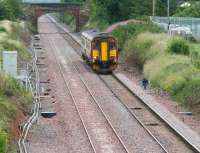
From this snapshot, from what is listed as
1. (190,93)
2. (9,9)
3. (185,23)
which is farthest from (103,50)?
(9,9)

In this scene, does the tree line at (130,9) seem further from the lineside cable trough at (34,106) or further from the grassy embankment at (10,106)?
the grassy embankment at (10,106)

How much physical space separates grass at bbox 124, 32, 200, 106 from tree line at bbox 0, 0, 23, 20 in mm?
35147

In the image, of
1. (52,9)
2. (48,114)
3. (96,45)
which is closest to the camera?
(48,114)

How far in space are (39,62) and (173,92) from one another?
69.3 feet

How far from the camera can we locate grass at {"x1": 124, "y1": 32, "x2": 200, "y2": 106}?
34.5 m

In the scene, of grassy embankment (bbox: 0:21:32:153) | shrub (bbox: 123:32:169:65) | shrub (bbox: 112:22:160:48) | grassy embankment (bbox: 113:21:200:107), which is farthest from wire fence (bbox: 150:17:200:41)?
grassy embankment (bbox: 0:21:32:153)

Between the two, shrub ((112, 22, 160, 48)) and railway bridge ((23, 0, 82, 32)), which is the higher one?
railway bridge ((23, 0, 82, 32))

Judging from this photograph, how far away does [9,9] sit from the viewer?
90.8 m

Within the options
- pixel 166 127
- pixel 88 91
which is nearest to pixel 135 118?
pixel 166 127

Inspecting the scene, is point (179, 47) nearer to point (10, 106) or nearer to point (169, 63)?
point (169, 63)

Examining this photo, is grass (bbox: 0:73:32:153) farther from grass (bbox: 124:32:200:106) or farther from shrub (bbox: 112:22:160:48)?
shrub (bbox: 112:22:160:48)

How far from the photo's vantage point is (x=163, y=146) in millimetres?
24547

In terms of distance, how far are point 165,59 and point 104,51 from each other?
16.3 ft

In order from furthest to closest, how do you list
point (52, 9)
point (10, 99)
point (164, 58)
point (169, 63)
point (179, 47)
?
point (52, 9) → point (179, 47) → point (164, 58) → point (169, 63) → point (10, 99)
